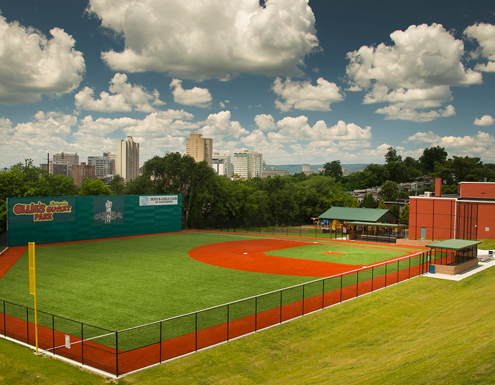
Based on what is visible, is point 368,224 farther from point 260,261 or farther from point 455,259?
point 260,261

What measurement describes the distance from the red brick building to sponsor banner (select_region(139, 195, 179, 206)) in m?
36.8

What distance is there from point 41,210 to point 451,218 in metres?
52.4

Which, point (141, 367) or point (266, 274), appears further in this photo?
point (266, 274)

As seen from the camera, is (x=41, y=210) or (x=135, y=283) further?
(x=41, y=210)

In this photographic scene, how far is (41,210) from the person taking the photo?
45.8m

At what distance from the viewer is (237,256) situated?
38875 millimetres

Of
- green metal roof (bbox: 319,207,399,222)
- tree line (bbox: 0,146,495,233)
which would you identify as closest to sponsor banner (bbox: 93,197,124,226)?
tree line (bbox: 0,146,495,233)

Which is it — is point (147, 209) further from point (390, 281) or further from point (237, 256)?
point (390, 281)

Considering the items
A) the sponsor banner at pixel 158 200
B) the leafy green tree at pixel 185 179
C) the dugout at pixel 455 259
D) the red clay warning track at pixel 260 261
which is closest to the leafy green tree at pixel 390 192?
the leafy green tree at pixel 185 179

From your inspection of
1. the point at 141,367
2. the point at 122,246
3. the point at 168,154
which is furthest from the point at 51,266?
the point at 168,154

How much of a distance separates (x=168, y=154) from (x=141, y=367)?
200ft

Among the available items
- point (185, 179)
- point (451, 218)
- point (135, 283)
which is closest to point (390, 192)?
point (451, 218)

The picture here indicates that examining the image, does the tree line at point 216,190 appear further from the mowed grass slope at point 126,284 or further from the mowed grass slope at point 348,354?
the mowed grass slope at point 348,354

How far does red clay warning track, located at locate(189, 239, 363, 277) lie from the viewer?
3095 centimetres
